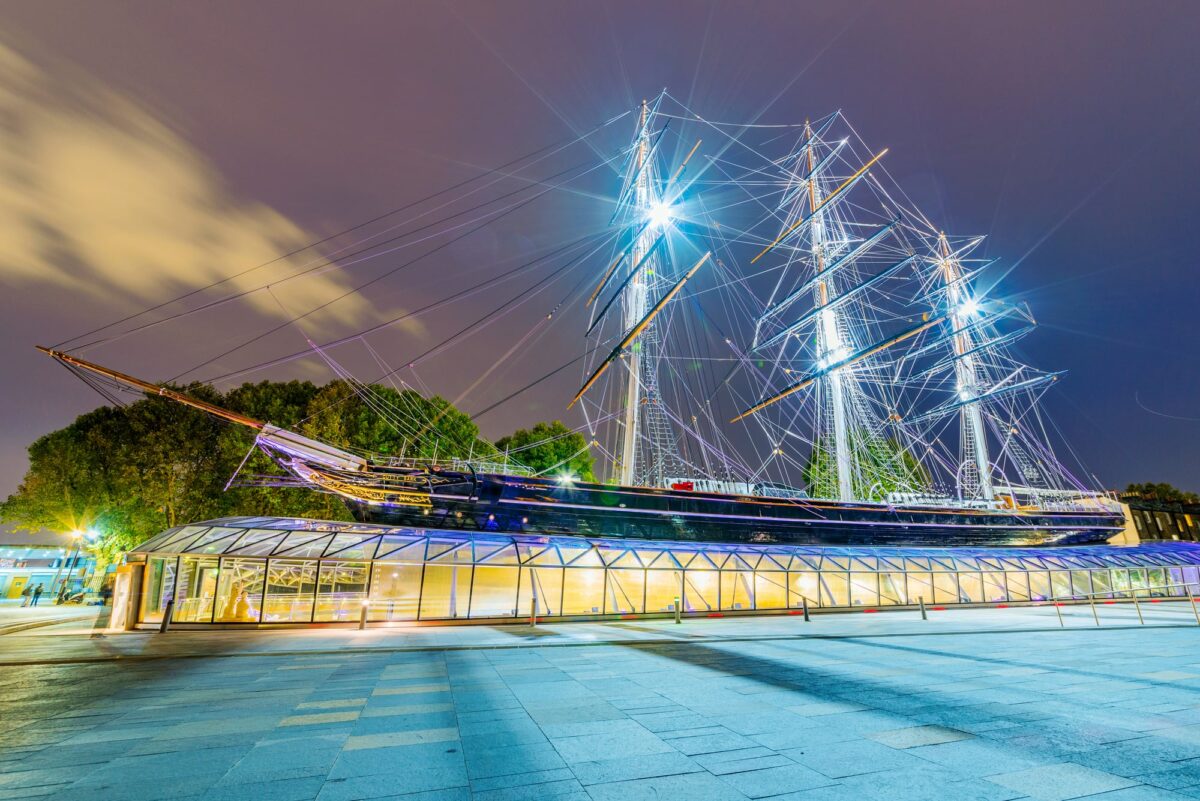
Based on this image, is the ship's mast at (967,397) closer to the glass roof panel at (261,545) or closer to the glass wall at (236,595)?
the glass roof panel at (261,545)

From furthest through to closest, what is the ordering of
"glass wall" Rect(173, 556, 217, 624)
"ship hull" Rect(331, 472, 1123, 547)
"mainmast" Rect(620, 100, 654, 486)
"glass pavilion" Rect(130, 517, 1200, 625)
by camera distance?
"mainmast" Rect(620, 100, 654, 486) → "ship hull" Rect(331, 472, 1123, 547) → "glass wall" Rect(173, 556, 217, 624) → "glass pavilion" Rect(130, 517, 1200, 625)

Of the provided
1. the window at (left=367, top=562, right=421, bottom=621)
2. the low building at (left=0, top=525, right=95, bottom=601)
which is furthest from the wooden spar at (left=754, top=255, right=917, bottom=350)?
the low building at (left=0, top=525, right=95, bottom=601)

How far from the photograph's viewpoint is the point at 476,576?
20500 mm

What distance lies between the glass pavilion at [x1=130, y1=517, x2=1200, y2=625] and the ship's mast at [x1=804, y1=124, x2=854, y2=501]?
9.47 metres

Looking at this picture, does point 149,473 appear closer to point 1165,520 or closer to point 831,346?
point 831,346

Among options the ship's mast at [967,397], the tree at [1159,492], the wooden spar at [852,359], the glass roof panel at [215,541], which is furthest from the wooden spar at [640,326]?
the tree at [1159,492]

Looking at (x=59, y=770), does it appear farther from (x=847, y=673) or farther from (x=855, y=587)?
(x=855, y=587)

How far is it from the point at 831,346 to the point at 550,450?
1170 inches

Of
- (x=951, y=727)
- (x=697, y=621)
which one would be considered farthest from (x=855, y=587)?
(x=951, y=727)

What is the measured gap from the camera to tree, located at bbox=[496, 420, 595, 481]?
52.4 metres

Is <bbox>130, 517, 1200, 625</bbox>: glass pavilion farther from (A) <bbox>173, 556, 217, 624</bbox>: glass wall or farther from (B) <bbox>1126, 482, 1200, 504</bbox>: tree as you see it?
(B) <bbox>1126, 482, 1200, 504</bbox>: tree

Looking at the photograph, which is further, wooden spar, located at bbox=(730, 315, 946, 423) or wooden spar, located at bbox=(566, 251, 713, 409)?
wooden spar, located at bbox=(730, 315, 946, 423)

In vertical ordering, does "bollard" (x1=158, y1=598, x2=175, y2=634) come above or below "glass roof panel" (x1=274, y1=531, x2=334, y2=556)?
below

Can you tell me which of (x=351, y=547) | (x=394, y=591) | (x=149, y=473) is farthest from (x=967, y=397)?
(x=149, y=473)
